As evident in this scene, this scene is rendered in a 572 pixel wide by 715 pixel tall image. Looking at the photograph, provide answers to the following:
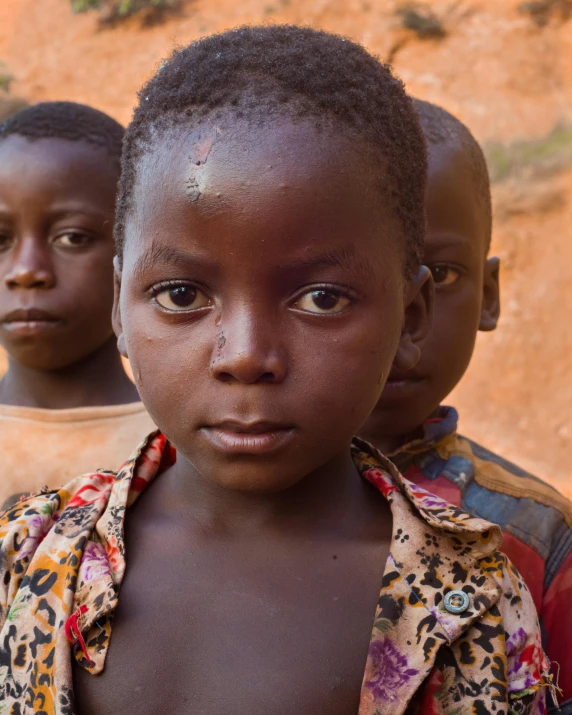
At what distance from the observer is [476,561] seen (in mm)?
1753

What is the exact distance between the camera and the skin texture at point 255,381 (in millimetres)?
1568

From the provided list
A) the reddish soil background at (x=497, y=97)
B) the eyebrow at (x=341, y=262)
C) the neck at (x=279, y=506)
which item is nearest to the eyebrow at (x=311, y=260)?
the eyebrow at (x=341, y=262)

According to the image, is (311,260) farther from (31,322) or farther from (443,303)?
(31,322)

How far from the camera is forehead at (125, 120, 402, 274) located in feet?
5.13

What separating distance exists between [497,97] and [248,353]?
33.3 ft

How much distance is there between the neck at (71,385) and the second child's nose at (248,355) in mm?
1491

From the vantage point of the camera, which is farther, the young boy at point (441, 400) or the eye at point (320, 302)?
the young boy at point (441, 400)

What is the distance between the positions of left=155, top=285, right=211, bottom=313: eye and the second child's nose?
10cm

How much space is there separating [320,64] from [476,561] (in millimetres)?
1034

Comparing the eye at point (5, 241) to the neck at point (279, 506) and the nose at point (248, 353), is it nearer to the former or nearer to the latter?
the neck at point (279, 506)

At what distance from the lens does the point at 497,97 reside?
10766 millimetres

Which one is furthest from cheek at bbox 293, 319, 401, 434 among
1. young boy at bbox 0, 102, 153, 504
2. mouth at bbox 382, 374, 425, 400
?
young boy at bbox 0, 102, 153, 504

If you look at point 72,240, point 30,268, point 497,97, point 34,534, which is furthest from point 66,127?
point 497,97

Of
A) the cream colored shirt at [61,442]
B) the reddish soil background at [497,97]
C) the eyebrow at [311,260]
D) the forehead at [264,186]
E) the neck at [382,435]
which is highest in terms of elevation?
the forehead at [264,186]
